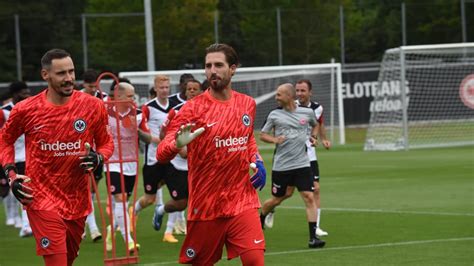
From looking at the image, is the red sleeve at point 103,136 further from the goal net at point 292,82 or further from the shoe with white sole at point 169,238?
the goal net at point 292,82

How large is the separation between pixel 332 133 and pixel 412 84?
3.10 m

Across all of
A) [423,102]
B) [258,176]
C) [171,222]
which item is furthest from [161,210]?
[423,102]

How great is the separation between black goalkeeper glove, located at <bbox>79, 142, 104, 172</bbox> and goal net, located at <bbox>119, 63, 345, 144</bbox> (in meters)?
26.6

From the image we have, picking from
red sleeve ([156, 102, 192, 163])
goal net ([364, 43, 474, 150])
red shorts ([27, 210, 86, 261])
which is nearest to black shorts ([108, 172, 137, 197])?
red shorts ([27, 210, 86, 261])

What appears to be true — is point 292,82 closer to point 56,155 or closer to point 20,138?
point 20,138

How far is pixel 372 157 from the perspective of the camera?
30922 millimetres

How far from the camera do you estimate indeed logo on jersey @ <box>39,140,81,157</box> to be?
9.45 meters

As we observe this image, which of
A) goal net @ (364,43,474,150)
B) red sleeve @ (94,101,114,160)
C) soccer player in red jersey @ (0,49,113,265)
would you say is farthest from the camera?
A: goal net @ (364,43,474,150)

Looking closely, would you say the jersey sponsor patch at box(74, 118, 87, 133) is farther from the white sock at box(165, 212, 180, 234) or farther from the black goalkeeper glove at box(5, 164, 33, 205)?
the white sock at box(165, 212, 180, 234)

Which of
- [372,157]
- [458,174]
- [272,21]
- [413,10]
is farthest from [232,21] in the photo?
[458,174]

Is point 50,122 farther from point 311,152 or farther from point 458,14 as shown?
point 458,14

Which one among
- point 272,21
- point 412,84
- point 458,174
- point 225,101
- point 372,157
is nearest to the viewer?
point 225,101

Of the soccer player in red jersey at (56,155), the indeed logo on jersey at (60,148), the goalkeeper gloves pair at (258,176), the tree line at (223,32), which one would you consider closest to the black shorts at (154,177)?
the soccer player in red jersey at (56,155)

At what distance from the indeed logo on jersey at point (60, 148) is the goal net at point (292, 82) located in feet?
87.0
